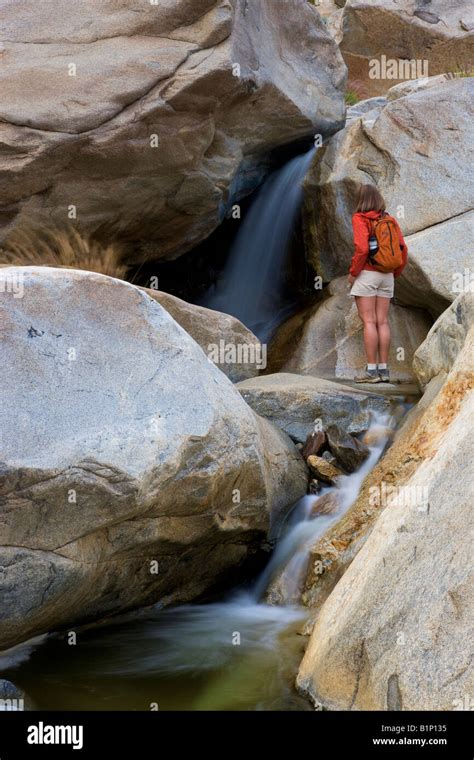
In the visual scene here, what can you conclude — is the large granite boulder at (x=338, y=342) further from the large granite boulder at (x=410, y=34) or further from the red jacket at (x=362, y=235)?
the large granite boulder at (x=410, y=34)

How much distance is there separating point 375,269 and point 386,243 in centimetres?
32

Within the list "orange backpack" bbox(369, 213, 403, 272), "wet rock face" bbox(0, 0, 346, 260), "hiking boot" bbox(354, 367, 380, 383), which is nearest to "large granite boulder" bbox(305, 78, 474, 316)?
"orange backpack" bbox(369, 213, 403, 272)

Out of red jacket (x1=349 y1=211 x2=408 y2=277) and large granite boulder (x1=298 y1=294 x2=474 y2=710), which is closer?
large granite boulder (x1=298 y1=294 x2=474 y2=710)

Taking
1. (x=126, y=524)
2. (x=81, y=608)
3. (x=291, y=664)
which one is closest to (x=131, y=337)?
(x=126, y=524)

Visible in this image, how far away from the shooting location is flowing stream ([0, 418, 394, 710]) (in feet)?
15.9

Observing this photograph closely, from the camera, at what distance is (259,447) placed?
6062mm

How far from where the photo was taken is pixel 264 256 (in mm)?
12000

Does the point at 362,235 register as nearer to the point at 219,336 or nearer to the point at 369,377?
the point at 369,377

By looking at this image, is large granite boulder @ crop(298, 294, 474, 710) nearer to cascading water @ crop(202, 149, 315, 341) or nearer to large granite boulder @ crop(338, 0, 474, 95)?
cascading water @ crop(202, 149, 315, 341)

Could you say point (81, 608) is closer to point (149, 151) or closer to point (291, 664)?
point (291, 664)

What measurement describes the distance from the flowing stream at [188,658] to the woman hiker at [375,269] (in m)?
3.41

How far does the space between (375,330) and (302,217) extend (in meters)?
2.61

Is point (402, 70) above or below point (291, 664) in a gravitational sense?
above

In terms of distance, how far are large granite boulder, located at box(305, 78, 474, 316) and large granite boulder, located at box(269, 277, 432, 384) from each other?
292mm
